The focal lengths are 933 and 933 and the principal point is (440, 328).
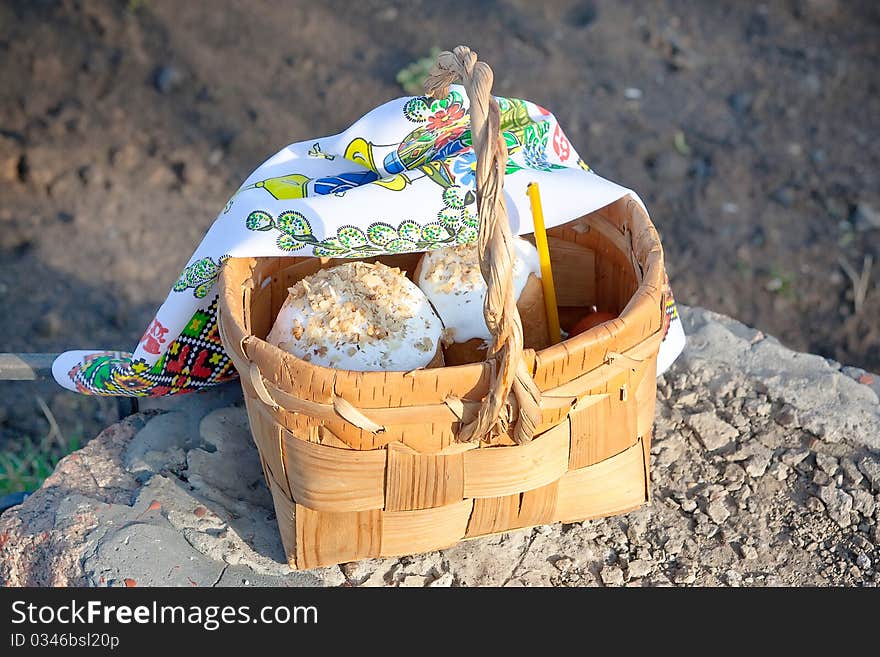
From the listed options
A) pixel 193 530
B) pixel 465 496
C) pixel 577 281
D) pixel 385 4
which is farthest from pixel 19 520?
pixel 385 4

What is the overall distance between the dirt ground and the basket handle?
5.57ft

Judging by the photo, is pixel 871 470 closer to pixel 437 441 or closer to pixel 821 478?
pixel 821 478

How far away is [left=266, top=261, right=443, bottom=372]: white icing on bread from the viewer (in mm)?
1263

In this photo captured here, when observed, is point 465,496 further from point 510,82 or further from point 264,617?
point 510,82

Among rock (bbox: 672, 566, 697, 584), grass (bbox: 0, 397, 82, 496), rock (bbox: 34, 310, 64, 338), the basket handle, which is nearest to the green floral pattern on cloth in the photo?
the basket handle

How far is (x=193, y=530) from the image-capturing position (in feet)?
4.67

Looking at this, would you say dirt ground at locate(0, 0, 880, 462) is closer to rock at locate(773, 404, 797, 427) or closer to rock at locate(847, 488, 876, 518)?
rock at locate(773, 404, 797, 427)

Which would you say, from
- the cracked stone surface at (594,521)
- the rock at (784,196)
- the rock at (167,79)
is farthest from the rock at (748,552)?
the rock at (167,79)

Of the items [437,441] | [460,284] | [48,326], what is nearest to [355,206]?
[460,284]

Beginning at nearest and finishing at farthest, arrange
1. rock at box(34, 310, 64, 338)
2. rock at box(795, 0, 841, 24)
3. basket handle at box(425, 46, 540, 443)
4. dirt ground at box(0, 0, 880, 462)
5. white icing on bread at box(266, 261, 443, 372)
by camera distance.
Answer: basket handle at box(425, 46, 540, 443), white icing on bread at box(266, 261, 443, 372), rock at box(34, 310, 64, 338), dirt ground at box(0, 0, 880, 462), rock at box(795, 0, 841, 24)

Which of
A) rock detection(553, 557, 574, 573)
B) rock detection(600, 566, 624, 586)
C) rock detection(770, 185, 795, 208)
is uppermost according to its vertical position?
rock detection(553, 557, 574, 573)

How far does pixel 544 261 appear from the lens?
4.70 feet

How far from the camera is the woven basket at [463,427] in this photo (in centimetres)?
112

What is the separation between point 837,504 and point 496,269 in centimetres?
82
